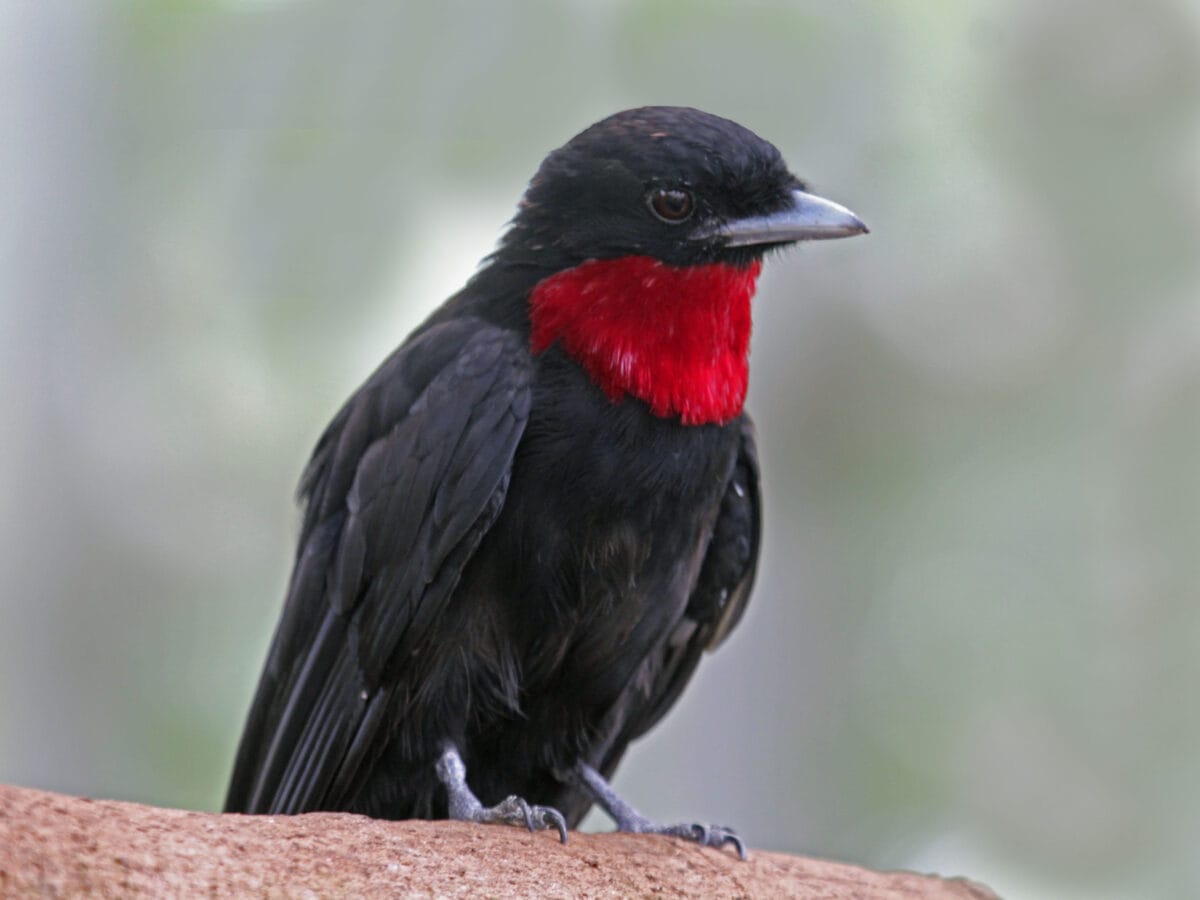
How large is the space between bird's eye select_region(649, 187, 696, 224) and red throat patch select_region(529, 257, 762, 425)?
0.11 m

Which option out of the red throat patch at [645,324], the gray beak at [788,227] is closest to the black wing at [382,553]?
the red throat patch at [645,324]

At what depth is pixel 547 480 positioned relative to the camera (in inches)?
139

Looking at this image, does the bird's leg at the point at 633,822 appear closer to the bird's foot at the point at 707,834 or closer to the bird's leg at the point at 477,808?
the bird's foot at the point at 707,834

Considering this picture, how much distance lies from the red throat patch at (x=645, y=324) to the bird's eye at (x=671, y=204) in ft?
0.36

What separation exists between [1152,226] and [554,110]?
238 cm

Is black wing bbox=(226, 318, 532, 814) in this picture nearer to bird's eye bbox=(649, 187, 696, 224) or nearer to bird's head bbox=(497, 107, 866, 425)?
bird's head bbox=(497, 107, 866, 425)

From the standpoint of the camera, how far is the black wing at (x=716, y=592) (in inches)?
158

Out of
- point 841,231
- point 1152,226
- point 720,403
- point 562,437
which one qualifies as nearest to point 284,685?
point 562,437

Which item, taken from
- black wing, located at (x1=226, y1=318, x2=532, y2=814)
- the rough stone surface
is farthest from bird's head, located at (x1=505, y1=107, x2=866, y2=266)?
the rough stone surface

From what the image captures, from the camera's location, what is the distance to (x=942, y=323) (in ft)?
21.2

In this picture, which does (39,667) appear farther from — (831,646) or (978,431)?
(978,431)

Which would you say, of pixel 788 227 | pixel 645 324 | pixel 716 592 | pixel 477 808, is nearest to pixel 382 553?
pixel 477 808

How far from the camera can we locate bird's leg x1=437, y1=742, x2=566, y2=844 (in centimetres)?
319

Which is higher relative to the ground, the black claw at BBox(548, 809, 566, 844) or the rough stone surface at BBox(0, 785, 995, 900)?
the black claw at BBox(548, 809, 566, 844)
